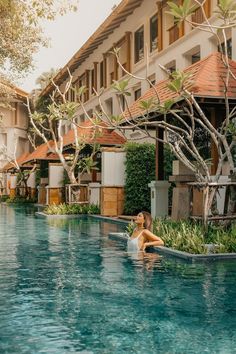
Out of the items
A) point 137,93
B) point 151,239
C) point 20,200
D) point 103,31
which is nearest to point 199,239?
point 151,239

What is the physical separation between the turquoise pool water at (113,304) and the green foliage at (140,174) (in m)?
10.8

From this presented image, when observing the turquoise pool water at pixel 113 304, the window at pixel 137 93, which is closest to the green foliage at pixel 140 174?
the window at pixel 137 93

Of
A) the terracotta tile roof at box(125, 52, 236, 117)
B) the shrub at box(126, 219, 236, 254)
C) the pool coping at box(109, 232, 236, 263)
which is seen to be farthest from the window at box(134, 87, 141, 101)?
the pool coping at box(109, 232, 236, 263)

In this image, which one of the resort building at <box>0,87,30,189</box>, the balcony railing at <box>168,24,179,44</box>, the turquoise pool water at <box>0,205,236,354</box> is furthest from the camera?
the resort building at <box>0,87,30,189</box>

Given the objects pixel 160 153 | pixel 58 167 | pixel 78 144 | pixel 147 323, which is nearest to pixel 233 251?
pixel 147 323

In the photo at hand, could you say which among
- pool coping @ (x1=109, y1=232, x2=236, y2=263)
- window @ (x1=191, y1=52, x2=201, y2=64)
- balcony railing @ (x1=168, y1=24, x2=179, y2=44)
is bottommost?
pool coping @ (x1=109, y1=232, x2=236, y2=263)

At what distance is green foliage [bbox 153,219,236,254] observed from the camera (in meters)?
10.6

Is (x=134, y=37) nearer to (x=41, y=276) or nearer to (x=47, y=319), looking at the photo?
(x=41, y=276)

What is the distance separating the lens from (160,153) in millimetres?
17781

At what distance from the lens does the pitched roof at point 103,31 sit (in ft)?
98.1

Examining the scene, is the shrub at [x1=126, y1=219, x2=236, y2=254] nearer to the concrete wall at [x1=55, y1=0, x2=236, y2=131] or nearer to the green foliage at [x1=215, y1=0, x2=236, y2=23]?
the green foliage at [x1=215, y1=0, x2=236, y2=23]

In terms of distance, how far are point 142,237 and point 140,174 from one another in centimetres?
1075

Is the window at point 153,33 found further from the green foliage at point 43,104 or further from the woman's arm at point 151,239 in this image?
the green foliage at point 43,104

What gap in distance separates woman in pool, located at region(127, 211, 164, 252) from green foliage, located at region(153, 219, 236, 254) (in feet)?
1.23
